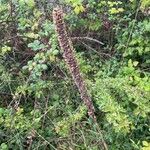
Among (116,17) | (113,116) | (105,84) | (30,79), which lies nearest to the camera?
(113,116)

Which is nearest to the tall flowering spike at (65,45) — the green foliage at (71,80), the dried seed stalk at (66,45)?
the dried seed stalk at (66,45)

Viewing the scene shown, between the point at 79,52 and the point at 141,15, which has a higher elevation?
the point at 141,15

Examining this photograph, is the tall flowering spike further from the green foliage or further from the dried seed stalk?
the green foliage

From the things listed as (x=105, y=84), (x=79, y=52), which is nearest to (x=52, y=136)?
(x=105, y=84)

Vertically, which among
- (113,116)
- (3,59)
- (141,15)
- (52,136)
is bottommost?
(52,136)

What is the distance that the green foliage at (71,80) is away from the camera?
275 centimetres

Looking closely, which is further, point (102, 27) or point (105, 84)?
point (102, 27)

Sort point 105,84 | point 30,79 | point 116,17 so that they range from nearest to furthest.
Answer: point 105,84, point 30,79, point 116,17

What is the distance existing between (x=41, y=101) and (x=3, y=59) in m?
0.54

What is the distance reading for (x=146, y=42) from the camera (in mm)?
3088

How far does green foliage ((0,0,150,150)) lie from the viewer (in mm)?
2752

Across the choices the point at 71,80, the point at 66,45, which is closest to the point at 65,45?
the point at 66,45

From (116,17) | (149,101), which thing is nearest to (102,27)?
(116,17)

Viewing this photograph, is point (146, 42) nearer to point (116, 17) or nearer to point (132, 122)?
point (116, 17)
